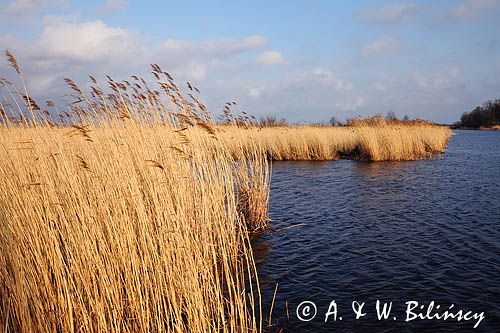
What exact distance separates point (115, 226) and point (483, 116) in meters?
80.0

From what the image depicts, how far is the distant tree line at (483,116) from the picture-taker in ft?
207

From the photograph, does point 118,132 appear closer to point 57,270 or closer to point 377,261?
point 57,270

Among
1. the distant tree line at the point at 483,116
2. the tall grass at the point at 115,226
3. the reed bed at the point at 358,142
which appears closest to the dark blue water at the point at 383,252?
the tall grass at the point at 115,226

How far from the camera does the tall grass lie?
271cm

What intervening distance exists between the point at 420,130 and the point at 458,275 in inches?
663

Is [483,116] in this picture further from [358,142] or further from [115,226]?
[115,226]

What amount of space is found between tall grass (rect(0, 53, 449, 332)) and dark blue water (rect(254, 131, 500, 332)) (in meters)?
1.05

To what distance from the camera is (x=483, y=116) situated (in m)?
67.0

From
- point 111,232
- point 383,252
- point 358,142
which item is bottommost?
point 383,252

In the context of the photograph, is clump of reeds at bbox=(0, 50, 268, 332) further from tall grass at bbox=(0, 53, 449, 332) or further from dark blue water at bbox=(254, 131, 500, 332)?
dark blue water at bbox=(254, 131, 500, 332)

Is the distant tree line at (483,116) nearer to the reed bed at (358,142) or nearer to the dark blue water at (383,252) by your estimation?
the reed bed at (358,142)

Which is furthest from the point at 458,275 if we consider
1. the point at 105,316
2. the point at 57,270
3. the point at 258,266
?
the point at 57,270

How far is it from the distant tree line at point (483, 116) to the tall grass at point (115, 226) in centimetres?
7343

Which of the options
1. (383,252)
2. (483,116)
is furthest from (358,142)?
(483,116)
